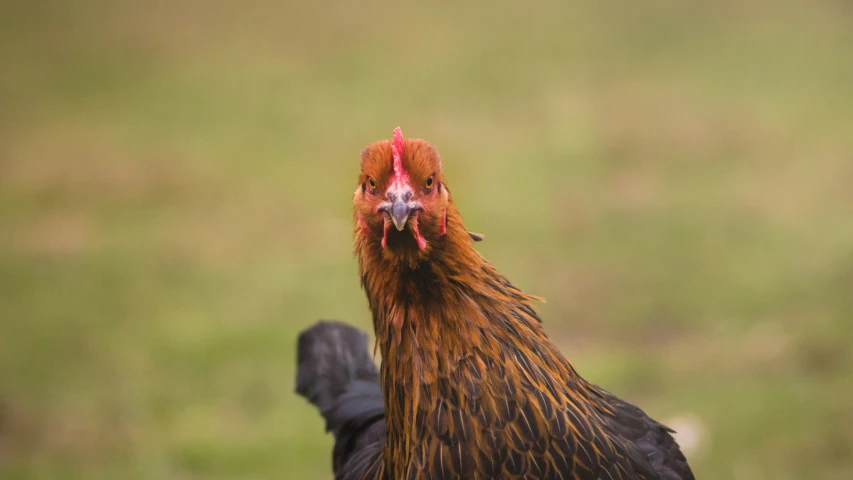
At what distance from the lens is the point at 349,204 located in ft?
21.2

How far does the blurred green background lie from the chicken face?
8.80 feet

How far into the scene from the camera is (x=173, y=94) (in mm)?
8430

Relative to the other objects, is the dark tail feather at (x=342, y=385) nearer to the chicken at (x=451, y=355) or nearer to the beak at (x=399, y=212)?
the chicken at (x=451, y=355)

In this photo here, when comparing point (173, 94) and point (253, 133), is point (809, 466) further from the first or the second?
point (173, 94)

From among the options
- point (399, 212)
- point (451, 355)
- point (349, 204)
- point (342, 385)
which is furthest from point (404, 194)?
point (349, 204)

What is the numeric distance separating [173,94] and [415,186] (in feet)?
22.8

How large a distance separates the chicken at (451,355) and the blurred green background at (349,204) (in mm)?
2307

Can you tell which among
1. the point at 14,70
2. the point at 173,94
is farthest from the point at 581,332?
the point at 14,70

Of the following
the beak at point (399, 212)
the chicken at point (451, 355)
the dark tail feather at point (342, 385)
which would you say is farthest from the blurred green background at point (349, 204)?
the beak at point (399, 212)

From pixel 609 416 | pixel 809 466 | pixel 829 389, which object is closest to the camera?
pixel 609 416

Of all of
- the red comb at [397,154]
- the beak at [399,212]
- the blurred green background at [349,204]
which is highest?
the blurred green background at [349,204]

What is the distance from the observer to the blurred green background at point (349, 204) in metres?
4.93

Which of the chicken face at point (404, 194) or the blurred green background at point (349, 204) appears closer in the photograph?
the chicken face at point (404, 194)

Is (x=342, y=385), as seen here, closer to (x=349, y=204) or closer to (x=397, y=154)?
(x=397, y=154)
